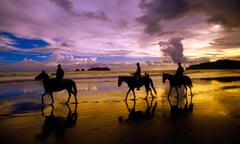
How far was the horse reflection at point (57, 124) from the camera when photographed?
6086mm

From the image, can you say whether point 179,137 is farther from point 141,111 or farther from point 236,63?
point 236,63

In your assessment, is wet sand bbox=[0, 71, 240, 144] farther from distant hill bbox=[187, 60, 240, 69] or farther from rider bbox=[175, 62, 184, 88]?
distant hill bbox=[187, 60, 240, 69]

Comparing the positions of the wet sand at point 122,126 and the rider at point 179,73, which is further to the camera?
the rider at point 179,73

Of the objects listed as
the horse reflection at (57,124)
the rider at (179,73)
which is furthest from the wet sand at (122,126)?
the rider at (179,73)

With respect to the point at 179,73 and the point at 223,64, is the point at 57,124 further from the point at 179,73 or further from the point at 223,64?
the point at 223,64

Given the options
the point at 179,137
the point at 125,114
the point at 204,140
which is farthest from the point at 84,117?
the point at 204,140

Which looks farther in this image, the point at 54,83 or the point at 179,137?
the point at 54,83

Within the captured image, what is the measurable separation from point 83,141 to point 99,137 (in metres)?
0.54

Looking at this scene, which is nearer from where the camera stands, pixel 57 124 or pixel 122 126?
pixel 122 126

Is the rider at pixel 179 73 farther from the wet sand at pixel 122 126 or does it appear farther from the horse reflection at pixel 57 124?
the horse reflection at pixel 57 124

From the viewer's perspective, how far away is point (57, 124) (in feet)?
24.1

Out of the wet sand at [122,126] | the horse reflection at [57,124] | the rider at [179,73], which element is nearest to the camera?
the wet sand at [122,126]

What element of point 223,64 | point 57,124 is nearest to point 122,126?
point 57,124

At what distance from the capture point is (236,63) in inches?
6029
